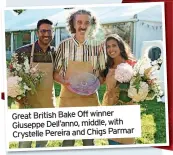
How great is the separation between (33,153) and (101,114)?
0.87ft

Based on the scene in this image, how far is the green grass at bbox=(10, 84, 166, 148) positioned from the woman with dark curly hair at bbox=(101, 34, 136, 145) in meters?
0.04

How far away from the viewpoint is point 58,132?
1.38m

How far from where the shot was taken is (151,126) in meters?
1.39

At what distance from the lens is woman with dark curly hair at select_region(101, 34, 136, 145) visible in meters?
1.38

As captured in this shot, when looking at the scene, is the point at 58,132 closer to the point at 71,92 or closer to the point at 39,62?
the point at 71,92

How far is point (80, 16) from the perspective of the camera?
1380 mm

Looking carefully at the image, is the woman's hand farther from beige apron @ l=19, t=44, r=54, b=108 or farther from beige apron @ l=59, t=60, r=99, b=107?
beige apron @ l=19, t=44, r=54, b=108

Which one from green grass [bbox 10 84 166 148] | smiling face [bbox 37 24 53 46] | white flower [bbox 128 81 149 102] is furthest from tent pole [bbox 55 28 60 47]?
white flower [bbox 128 81 149 102]

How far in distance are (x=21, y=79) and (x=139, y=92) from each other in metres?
0.40

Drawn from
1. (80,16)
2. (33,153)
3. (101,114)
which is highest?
(80,16)

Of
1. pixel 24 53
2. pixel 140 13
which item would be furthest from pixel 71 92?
pixel 140 13

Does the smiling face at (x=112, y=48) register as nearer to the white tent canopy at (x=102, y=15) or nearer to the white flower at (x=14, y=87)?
the white tent canopy at (x=102, y=15)

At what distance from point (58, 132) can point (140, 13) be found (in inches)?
18.9

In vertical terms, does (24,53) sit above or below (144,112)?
above
